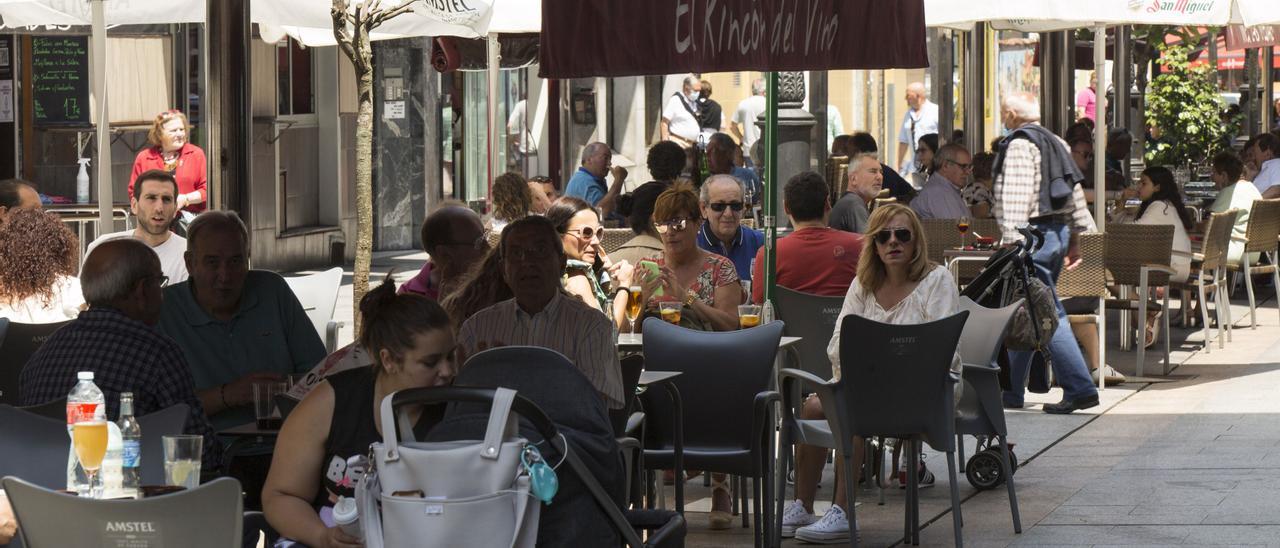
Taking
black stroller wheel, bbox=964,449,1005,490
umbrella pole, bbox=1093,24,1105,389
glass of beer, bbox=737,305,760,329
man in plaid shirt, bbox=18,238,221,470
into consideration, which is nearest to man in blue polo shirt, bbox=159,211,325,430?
man in plaid shirt, bbox=18,238,221,470

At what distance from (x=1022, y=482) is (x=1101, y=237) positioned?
3235mm

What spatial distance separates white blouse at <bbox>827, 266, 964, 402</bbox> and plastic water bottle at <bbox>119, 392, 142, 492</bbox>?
378 centimetres

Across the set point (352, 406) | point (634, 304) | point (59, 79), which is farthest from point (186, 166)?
point (352, 406)

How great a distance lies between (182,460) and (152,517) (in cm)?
52

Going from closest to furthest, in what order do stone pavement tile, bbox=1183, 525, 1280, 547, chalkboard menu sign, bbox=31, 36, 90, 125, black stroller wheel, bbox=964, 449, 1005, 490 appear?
stone pavement tile, bbox=1183, 525, 1280, 547, black stroller wheel, bbox=964, 449, 1005, 490, chalkboard menu sign, bbox=31, 36, 90, 125

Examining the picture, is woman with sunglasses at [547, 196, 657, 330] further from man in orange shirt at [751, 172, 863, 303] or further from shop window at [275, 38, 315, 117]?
shop window at [275, 38, 315, 117]

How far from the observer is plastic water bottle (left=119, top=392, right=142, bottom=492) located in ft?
14.9

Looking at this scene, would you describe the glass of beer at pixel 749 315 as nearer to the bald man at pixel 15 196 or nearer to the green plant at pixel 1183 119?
the bald man at pixel 15 196

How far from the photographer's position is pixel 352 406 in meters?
Result: 4.77

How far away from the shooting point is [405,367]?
4.76 m

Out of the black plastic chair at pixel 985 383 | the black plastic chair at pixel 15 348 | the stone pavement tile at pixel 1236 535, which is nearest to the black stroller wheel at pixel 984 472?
the black plastic chair at pixel 985 383

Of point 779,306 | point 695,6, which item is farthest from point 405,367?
point 779,306

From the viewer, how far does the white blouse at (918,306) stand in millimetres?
7953

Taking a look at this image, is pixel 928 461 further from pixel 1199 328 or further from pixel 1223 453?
A: pixel 1199 328
